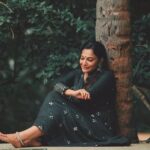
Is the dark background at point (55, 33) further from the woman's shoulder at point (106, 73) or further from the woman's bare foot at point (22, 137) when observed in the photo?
the woman's bare foot at point (22, 137)

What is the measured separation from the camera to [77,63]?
905 cm

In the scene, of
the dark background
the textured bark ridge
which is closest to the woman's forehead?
the textured bark ridge

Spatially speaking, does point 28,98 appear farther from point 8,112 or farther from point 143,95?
point 143,95

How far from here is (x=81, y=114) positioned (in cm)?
771

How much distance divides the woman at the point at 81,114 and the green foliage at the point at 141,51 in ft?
3.84

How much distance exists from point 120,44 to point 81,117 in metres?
1.02

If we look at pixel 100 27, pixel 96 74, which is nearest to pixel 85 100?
pixel 96 74

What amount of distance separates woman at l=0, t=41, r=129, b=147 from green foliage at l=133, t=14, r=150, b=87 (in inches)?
46.0

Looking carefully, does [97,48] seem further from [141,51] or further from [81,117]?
[141,51]

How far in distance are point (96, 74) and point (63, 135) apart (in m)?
0.78

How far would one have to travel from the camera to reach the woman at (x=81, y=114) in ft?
24.8

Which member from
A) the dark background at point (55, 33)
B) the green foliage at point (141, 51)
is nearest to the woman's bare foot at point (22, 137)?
the dark background at point (55, 33)

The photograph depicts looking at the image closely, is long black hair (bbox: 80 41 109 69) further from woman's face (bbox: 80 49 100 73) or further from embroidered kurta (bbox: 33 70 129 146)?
embroidered kurta (bbox: 33 70 129 146)

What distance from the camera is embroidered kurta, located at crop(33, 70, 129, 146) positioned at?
25.0ft
